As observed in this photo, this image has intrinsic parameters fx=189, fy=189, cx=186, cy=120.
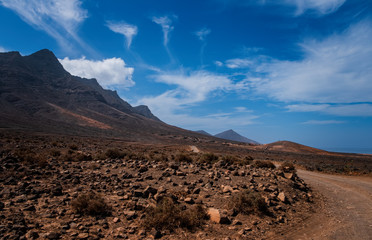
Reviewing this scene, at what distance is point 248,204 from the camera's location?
743 centimetres

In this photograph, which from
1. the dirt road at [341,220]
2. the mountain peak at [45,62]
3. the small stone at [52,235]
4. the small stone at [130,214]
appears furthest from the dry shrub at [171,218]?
the mountain peak at [45,62]

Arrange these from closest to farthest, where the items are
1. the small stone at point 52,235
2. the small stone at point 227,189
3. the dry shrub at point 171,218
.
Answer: the small stone at point 52,235 → the dry shrub at point 171,218 → the small stone at point 227,189

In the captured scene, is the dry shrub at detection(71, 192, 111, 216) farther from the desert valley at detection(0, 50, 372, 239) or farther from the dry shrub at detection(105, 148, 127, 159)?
the dry shrub at detection(105, 148, 127, 159)

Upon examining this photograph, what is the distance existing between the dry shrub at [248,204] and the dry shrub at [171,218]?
1.53 meters

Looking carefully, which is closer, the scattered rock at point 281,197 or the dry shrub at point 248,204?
the dry shrub at point 248,204

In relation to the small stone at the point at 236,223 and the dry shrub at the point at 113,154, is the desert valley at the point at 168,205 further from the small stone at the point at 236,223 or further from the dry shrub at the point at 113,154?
the dry shrub at the point at 113,154

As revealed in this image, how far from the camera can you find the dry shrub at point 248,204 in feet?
23.8

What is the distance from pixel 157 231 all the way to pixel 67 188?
16.8 feet

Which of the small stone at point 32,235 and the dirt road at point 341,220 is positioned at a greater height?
the dirt road at point 341,220

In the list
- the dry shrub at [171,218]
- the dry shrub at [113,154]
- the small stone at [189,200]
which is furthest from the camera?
the dry shrub at [113,154]

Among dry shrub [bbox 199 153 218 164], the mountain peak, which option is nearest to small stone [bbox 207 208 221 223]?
dry shrub [bbox 199 153 218 164]

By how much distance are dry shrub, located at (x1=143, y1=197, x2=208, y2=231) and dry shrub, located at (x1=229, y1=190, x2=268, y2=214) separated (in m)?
1.53

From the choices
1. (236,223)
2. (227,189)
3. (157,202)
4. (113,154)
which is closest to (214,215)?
(236,223)

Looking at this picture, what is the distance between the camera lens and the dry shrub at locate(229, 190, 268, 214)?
727cm
